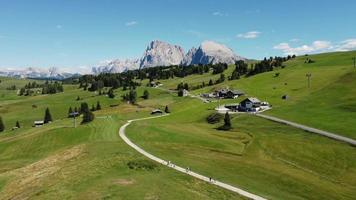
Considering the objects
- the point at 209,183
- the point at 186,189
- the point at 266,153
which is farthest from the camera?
the point at 266,153

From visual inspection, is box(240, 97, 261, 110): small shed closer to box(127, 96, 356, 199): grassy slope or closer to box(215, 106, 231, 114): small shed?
box(215, 106, 231, 114): small shed

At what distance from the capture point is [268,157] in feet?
275

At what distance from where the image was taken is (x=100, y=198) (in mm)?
44156

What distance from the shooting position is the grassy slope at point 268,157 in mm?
58897

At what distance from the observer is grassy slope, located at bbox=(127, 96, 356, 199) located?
58897 mm

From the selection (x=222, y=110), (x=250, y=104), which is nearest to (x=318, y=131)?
(x=250, y=104)


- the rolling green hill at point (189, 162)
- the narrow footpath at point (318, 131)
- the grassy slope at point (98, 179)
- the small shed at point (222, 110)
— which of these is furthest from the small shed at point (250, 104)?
the grassy slope at point (98, 179)

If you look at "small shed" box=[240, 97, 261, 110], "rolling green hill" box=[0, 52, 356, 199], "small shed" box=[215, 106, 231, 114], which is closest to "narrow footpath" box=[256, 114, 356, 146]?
"rolling green hill" box=[0, 52, 356, 199]

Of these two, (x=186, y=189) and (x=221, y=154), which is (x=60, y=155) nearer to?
(x=221, y=154)

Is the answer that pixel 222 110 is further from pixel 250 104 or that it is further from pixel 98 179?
pixel 98 179

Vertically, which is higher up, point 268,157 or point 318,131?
point 318,131

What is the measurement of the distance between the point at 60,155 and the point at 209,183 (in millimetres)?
A: 35965

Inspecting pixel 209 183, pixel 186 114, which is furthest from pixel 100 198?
pixel 186 114

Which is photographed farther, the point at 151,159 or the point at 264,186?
the point at 151,159
